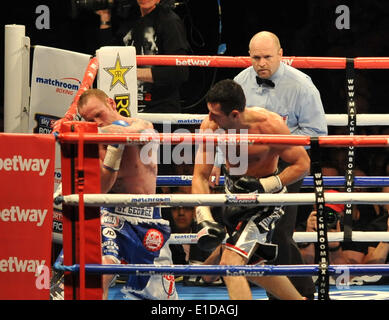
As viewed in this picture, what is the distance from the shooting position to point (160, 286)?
434 cm

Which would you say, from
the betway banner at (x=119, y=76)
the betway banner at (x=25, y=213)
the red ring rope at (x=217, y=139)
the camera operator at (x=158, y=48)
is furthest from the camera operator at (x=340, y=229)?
the betway banner at (x=25, y=213)

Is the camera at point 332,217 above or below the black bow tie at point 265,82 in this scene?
below

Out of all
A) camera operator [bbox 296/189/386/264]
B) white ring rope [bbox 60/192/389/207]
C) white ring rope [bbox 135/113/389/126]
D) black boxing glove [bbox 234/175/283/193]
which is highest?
white ring rope [bbox 135/113/389/126]

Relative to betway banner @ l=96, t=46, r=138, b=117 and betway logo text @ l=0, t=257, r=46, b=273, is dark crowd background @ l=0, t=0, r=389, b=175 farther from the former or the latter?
betway logo text @ l=0, t=257, r=46, b=273

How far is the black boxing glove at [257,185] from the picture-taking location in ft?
12.9

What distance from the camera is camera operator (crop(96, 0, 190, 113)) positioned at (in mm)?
5289

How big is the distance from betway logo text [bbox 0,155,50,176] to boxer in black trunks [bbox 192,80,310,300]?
0.89 m

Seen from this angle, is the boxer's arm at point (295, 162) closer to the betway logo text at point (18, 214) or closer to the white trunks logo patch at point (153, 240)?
the white trunks logo patch at point (153, 240)

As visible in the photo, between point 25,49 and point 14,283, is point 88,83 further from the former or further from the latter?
point 14,283

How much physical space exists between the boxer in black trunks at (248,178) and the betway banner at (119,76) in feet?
2.22
